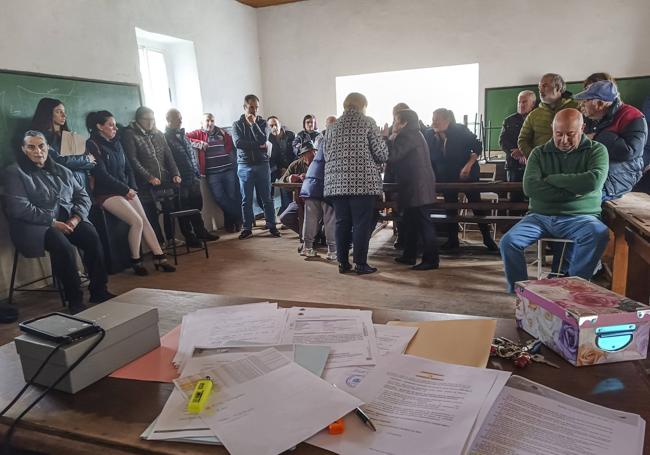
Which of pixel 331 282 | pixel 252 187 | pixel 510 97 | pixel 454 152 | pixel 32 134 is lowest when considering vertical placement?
pixel 331 282

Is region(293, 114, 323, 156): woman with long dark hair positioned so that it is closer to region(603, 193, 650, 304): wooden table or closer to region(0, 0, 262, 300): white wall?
region(0, 0, 262, 300): white wall

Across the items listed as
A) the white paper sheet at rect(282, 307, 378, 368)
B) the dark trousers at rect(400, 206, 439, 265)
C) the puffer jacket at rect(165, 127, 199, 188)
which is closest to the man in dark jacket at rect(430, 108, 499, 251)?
the dark trousers at rect(400, 206, 439, 265)

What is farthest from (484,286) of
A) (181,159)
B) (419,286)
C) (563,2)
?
(563,2)

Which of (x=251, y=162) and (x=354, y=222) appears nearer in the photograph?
(x=354, y=222)

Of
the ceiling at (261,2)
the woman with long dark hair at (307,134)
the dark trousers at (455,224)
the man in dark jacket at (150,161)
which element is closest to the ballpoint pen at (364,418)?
the dark trousers at (455,224)

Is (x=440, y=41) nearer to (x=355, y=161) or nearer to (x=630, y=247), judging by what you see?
(x=355, y=161)

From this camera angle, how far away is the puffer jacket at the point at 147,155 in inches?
177

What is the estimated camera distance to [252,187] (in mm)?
5641

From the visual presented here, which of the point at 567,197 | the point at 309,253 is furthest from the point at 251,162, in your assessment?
the point at 567,197

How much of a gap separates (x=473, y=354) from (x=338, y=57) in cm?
663

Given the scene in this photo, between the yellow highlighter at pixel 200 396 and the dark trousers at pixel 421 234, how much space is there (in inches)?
123

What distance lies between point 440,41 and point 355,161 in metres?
3.76

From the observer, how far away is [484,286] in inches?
136

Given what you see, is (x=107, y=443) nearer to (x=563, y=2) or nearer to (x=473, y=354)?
(x=473, y=354)
